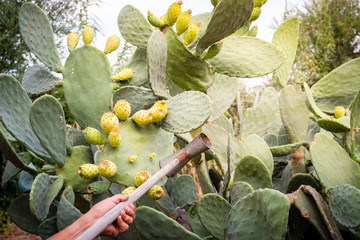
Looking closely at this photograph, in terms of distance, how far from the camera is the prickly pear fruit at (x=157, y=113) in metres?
0.77

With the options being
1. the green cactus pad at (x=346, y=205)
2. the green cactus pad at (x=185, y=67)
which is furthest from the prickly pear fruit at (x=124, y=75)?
the green cactus pad at (x=346, y=205)

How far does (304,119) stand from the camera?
1.12 metres

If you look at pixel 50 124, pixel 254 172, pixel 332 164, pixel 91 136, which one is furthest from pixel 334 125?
pixel 50 124

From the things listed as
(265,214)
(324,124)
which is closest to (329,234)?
(265,214)

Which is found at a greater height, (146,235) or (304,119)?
(146,235)

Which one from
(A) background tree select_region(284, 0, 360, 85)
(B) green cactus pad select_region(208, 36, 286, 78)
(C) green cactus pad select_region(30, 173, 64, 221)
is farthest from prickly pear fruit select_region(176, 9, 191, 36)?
(A) background tree select_region(284, 0, 360, 85)

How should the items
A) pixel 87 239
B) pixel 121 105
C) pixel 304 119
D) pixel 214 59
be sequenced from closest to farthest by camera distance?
1. pixel 87 239
2. pixel 121 105
3. pixel 214 59
4. pixel 304 119

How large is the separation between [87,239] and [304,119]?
32.0 inches

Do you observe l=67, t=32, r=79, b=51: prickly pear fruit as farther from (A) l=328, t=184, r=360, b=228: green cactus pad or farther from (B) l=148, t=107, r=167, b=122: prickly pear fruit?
(A) l=328, t=184, r=360, b=228: green cactus pad

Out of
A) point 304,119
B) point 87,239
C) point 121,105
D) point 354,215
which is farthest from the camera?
point 304,119

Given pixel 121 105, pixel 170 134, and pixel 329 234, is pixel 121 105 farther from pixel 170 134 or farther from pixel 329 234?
pixel 329 234

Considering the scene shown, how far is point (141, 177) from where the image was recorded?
72 centimetres

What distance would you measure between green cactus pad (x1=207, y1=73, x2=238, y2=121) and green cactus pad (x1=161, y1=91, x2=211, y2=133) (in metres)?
0.26

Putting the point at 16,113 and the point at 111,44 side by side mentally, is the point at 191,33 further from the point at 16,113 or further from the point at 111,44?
the point at 16,113
